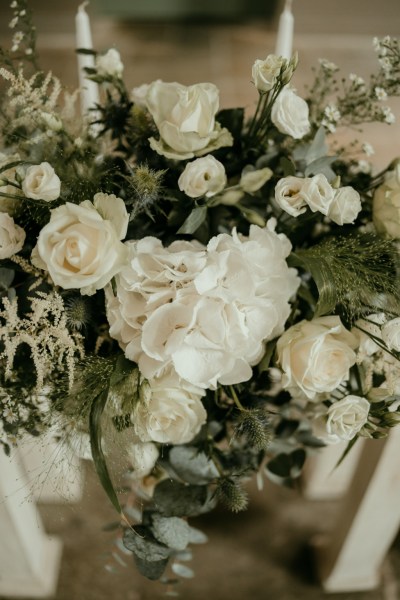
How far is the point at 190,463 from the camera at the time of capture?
0.87 metres

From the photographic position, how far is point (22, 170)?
693 mm

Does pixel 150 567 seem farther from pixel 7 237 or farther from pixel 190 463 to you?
pixel 7 237

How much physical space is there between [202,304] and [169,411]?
16cm

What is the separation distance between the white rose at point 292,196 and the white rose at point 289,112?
0.07 metres

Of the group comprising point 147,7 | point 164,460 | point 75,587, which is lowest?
point 75,587

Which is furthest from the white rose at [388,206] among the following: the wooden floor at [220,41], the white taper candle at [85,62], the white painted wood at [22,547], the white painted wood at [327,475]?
the wooden floor at [220,41]

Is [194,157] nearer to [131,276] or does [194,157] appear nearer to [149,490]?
[131,276]

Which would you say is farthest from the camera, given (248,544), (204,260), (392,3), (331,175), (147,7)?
(392,3)

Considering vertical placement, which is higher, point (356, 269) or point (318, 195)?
point (318, 195)

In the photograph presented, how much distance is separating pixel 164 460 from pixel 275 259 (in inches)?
14.9

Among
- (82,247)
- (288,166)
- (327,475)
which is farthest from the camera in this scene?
(327,475)

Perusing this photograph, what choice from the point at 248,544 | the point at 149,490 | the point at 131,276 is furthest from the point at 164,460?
the point at 248,544

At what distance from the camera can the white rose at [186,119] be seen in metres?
0.68

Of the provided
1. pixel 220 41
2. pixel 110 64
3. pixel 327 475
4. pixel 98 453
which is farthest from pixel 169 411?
pixel 220 41
